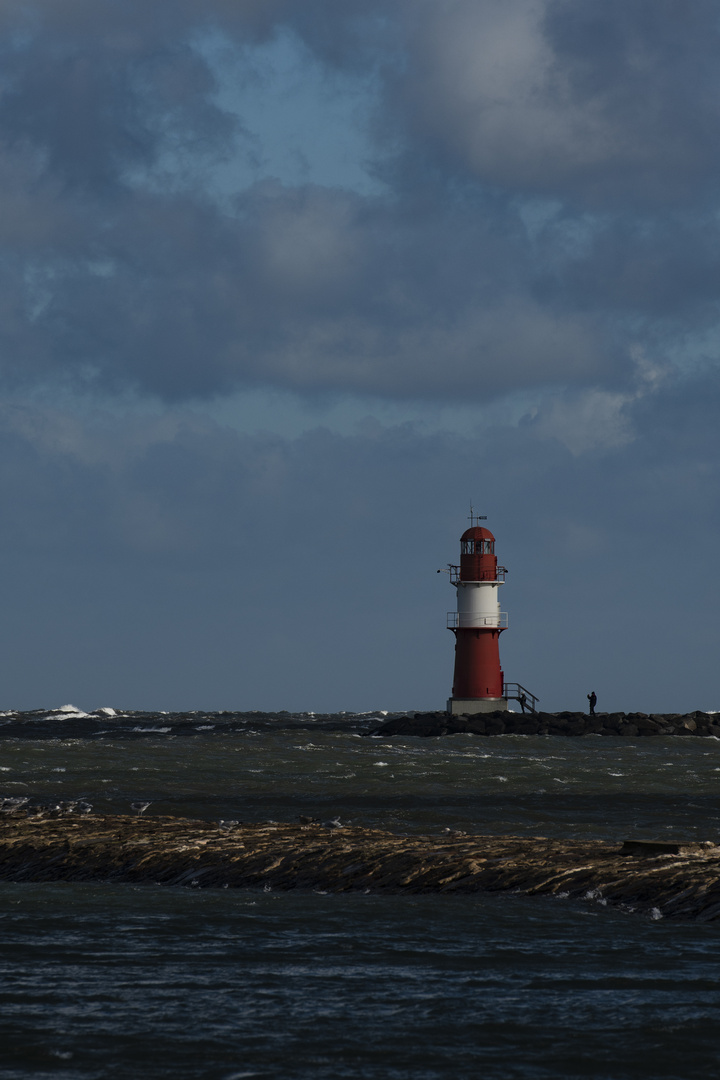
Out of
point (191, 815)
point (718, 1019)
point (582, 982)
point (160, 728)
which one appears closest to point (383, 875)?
point (582, 982)

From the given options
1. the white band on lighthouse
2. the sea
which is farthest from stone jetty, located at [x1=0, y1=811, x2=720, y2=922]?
the white band on lighthouse

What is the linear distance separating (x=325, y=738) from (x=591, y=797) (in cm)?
2938

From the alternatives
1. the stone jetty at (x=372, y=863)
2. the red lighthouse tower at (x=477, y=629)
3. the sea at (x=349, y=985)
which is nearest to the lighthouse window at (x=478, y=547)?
the red lighthouse tower at (x=477, y=629)

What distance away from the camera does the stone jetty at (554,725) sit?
2205 inches

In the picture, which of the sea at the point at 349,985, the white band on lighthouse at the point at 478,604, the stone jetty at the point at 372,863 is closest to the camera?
the sea at the point at 349,985

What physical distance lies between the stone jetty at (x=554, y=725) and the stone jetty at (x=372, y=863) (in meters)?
38.0

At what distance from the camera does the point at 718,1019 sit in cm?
→ 933

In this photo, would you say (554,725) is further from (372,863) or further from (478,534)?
(372,863)

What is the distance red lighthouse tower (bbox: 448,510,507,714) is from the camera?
54719 mm

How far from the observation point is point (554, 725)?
59094mm

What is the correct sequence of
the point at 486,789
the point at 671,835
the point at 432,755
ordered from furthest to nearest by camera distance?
the point at 432,755 < the point at 486,789 < the point at 671,835

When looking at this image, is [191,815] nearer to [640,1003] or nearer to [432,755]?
[640,1003]

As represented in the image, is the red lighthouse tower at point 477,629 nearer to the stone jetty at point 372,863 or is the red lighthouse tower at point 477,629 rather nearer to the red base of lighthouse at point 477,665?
the red base of lighthouse at point 477,665

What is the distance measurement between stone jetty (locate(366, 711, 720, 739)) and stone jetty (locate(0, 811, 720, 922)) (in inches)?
1496
